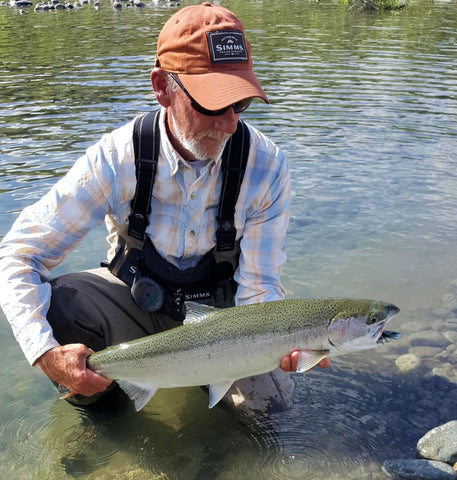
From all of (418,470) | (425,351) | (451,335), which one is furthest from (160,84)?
(451,335)

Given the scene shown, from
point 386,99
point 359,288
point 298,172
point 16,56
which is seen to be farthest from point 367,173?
point 16,56

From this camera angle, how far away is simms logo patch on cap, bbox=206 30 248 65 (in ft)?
10.8

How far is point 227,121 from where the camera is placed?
11.1ft

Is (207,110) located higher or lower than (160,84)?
lower

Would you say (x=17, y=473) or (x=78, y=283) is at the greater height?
(x=78, y=283)

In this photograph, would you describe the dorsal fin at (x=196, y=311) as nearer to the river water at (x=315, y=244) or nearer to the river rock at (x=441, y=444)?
the river water at (x=315, y=244)

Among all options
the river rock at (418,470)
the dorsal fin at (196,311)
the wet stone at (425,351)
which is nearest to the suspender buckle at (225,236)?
the dorsal fin at (196,311)

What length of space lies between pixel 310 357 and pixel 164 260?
1190 mm

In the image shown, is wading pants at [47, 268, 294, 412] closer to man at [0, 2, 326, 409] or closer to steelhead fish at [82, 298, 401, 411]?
man at [0, 2, 326, 409]

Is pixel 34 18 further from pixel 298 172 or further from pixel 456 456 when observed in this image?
pixel 456 456

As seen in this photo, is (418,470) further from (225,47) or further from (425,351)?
(225,47)

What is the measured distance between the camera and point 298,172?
28.5 ft

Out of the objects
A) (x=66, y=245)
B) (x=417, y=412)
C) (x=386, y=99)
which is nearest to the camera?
(x=66, y=245)

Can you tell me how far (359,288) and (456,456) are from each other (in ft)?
7.81
